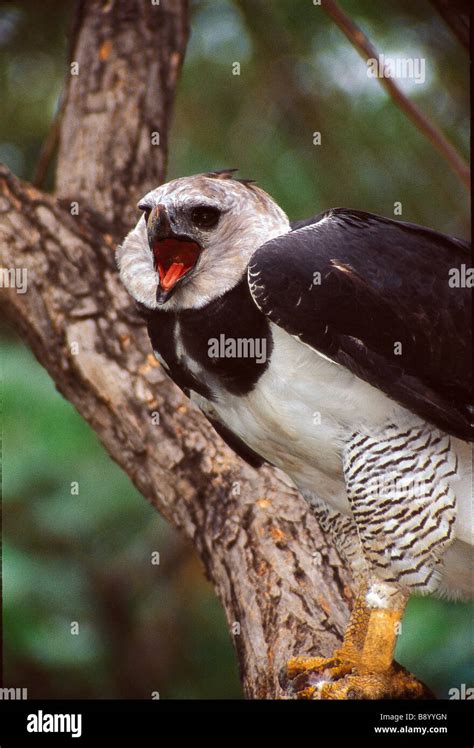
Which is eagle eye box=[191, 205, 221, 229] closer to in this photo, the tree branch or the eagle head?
the eagle head

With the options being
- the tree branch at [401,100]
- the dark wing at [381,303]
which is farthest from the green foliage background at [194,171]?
the dark wing at [381,303]

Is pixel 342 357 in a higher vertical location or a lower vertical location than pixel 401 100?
lower

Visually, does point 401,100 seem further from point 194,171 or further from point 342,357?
point 342,357

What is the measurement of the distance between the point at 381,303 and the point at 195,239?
36 cm

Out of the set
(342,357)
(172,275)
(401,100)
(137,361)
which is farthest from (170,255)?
(401,100)

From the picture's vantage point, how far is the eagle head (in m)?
1.51

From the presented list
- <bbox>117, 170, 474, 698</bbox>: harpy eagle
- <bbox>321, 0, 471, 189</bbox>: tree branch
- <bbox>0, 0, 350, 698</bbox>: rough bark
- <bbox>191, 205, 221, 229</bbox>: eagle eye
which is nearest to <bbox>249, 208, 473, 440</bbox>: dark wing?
<bbox>117, 170, 474, 698</bbox>: harpy eagle

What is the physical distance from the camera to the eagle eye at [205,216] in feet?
5.02

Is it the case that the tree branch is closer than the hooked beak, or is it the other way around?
the hooked beak

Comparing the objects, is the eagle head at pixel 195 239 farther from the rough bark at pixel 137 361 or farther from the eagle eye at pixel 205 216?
the rough bark at pixel 137 361

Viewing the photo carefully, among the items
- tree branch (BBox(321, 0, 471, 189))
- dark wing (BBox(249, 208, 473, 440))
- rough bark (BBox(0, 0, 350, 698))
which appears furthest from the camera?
tree branch (BBox(321, 0, 471, 189))

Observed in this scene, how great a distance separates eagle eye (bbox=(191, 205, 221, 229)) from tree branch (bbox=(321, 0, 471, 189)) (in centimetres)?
86

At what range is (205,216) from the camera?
1.55 meters
